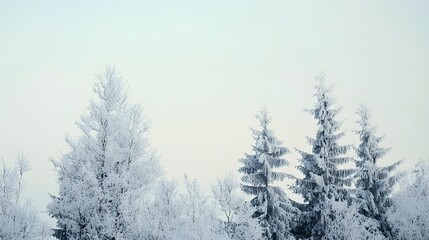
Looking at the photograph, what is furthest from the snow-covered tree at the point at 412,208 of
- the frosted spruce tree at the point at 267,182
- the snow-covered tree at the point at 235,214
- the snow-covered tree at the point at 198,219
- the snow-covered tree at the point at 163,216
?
the snow-covered tree at the point at 163,216

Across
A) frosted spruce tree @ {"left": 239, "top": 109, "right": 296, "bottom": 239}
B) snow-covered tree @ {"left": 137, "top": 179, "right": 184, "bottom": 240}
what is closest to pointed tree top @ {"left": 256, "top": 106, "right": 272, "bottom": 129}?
frosted spruce tree @ {"left": 239, "top": 109, "right": 296, "bottom": 239}

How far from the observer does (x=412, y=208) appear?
29.5 metres

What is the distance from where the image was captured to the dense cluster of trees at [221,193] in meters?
15.9

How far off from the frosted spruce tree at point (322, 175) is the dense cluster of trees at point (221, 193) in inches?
3.1

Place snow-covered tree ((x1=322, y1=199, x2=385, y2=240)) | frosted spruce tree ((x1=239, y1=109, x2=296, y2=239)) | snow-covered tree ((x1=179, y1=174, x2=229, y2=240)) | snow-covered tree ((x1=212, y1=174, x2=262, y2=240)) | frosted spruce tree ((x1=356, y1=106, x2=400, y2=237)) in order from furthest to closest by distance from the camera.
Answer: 1. frosted spruce tree ((x1=356, y1=106, x2=400, y2=237))
2. frosted spruce tree ((x1=239, y1=109, x2=296, y2=239))
3. snow-covered tree ((x1=322, y1=199, x2=385, y2=240))
4. snow-covered tree ((x1=212, y1=174, x2=262, y2=240))
5. snow-covered tree ((x1=179, y1=174, x2=229, y2=240))

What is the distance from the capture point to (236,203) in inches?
984

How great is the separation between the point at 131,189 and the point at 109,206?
1.13 m

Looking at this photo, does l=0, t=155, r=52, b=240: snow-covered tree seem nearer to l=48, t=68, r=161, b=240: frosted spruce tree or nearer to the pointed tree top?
l=48, t=68, r=161, b=240: frosted spruce tree

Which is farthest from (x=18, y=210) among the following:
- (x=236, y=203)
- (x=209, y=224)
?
A: (x=236, y=203)

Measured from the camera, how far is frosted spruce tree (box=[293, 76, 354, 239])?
29.6 metres

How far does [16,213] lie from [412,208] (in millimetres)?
27843

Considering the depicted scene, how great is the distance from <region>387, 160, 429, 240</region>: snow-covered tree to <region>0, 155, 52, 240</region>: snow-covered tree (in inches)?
1013

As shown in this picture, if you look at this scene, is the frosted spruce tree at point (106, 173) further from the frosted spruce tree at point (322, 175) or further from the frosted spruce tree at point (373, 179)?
the frosted spruce tree at point (373, 179)

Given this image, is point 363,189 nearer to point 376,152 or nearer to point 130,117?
point 376,152
